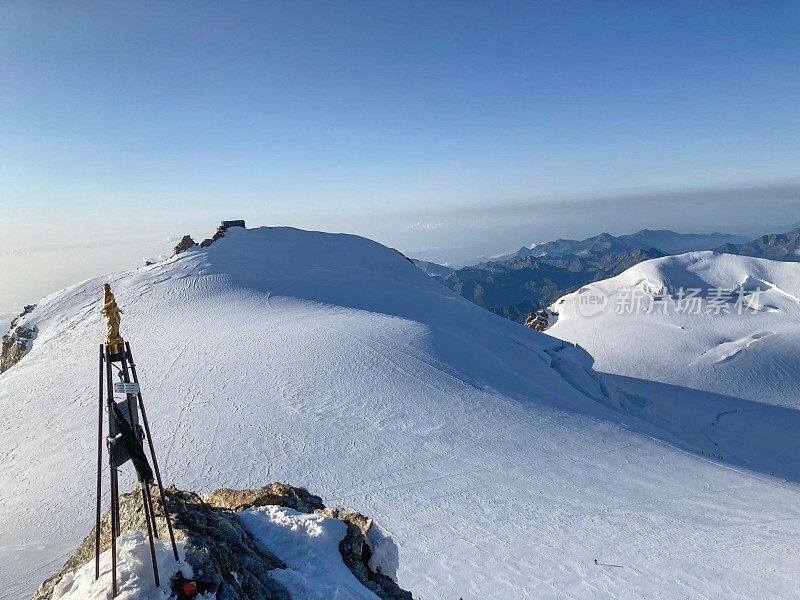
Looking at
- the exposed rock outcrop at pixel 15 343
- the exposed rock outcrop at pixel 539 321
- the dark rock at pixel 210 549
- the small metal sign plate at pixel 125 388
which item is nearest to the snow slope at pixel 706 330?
the exposed rock outcrop at pixel 539 321

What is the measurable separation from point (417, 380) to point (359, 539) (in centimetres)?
1769

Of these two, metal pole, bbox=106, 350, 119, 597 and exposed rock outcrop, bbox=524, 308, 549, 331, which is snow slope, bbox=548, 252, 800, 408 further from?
metal pole, bbox=106, 350, 119, 597

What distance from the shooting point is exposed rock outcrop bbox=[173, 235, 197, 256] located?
2192 inches

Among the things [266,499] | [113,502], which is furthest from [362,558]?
[113,502]

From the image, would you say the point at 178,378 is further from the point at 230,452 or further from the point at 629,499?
the point at 629,499

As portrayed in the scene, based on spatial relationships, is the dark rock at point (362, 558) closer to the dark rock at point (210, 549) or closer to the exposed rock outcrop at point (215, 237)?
the dark rock at point (210, 549)

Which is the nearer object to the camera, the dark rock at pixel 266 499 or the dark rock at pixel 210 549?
the dark rock at pixel 210 549

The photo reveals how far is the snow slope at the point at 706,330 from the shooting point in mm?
45938

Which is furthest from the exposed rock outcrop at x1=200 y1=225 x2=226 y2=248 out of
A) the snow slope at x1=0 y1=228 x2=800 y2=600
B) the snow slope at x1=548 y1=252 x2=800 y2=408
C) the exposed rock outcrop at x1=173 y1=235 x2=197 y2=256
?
the snow slope at x1=548 y1=252 x2=800 y2=408

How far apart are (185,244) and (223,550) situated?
5726 centimetres

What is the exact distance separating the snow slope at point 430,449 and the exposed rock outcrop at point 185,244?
17.9 metres

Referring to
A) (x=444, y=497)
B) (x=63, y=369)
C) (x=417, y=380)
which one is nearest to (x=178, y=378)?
(x=63, y=369)

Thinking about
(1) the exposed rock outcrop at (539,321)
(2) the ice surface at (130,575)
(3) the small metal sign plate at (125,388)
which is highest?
(3) the small metal sign plate at (125,388)

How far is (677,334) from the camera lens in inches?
2195
